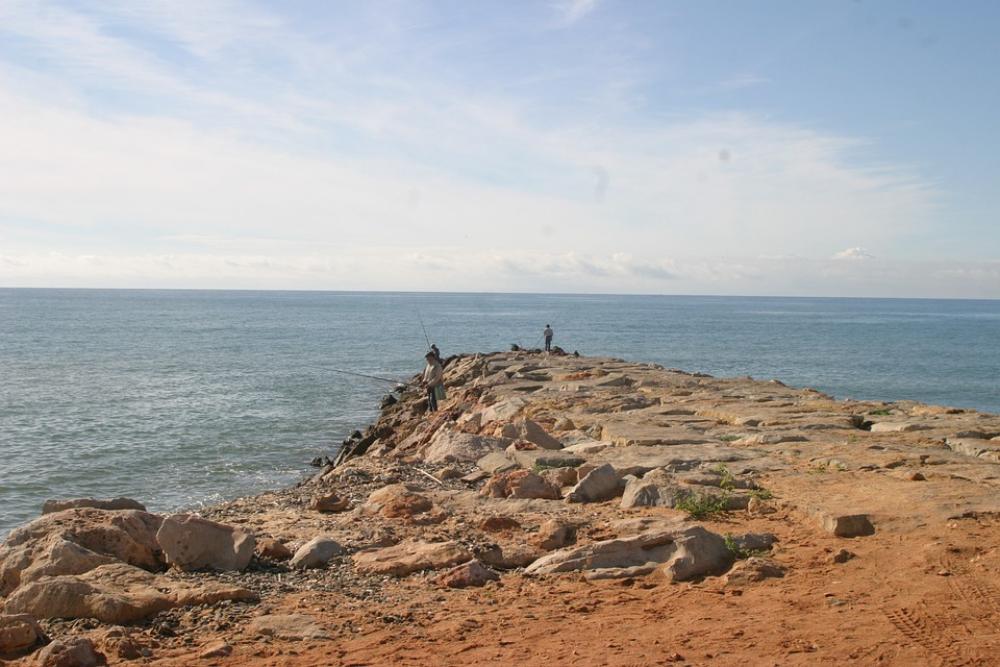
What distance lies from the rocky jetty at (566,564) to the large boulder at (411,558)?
0.02m

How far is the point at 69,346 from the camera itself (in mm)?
48750

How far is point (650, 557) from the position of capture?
261 inches

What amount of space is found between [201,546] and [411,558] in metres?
1.66

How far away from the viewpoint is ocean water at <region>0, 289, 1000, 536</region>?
17359 mm

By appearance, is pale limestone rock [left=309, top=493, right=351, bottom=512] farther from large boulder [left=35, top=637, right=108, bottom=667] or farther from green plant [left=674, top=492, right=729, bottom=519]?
large boulder [left=35, top=637, right=108, bottom=667]

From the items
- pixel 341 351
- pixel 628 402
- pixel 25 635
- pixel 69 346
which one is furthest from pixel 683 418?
pixel 69 346

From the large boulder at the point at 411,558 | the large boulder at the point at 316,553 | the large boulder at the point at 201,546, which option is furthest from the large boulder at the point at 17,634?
the large boulder at the point at 411,558

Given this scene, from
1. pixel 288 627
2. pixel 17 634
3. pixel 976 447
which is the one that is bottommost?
pixel 288 627

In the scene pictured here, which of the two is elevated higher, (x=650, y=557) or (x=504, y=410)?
(x=650, y=557)

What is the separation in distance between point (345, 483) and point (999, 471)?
704 cm

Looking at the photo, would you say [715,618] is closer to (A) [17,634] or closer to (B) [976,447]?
(A) [17,634]

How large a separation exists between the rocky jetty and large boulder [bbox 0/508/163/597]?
0.8 inches

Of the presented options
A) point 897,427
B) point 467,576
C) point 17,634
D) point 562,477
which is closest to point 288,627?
point 467,576

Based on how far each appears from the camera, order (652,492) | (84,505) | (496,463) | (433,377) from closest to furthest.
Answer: (84,505) → (652,492) → (496,463) → (433,377)
